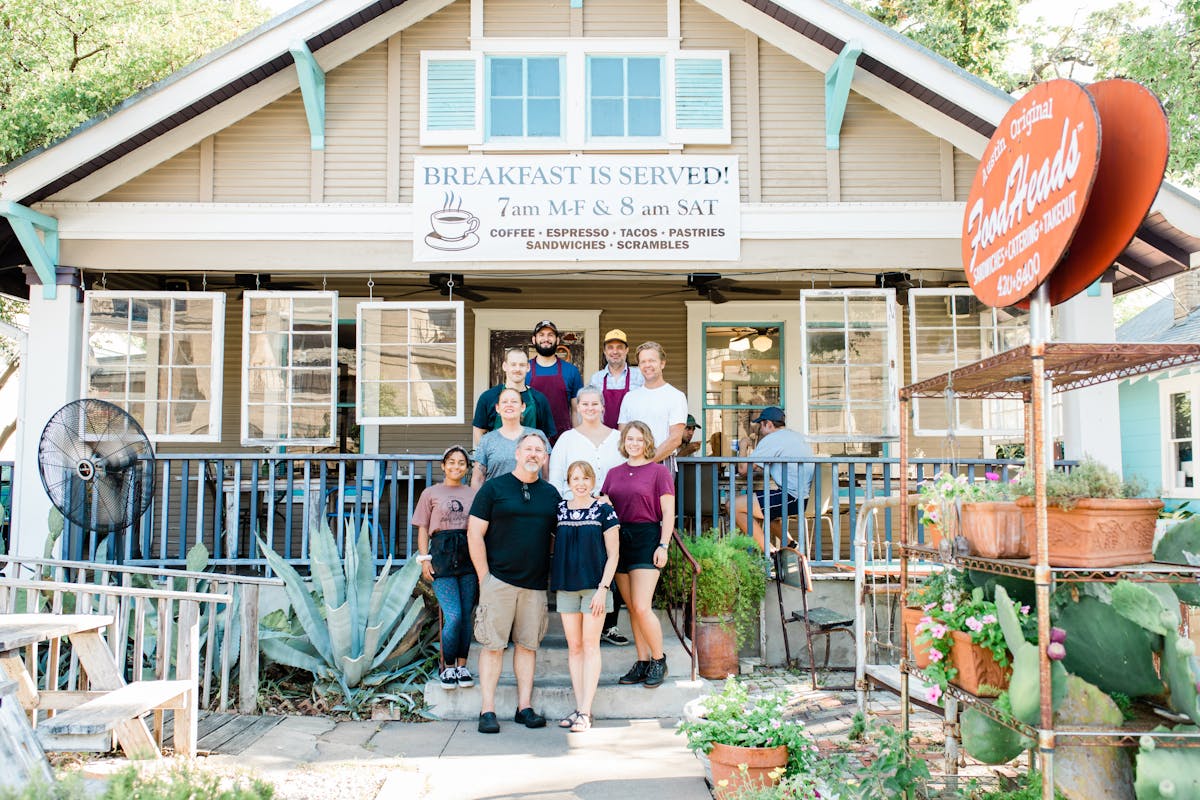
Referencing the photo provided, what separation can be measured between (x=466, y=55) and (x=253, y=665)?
202 inches

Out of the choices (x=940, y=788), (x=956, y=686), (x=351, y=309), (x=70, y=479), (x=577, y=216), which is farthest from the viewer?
(x=351, y=309)

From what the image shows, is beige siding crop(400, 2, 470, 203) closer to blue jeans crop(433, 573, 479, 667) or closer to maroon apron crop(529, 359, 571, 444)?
maroon apron crop(529, 359, 571, 444)

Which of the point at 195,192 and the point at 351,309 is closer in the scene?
the point at 195,192

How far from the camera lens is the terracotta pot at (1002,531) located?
357cm

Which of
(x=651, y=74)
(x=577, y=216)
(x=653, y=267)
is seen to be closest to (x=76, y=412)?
(x=577, y=216)

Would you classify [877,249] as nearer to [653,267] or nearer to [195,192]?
[653,267]

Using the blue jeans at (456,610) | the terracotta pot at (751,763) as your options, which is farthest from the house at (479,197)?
the terracotta pot at (751,763)

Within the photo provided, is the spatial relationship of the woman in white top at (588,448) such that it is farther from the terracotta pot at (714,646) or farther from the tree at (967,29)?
the tree at (967,29)

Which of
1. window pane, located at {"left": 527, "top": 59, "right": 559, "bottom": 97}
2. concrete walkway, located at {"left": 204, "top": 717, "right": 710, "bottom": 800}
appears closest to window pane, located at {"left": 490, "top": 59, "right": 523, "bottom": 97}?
window pane, located at {"left": 527, "top": 59, "right": 559, "bottom": 97}

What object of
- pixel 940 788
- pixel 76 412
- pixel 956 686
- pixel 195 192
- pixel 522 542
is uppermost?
pixel 195 192

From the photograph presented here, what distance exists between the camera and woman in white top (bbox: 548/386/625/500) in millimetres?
5871

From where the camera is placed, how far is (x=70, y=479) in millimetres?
6574

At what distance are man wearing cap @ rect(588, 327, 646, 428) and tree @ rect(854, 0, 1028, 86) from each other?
412 inches

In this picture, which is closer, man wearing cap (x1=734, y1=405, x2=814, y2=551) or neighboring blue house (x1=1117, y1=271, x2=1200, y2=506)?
man wearing cap (x1=734, y1=405, x2=814, y2=551)
